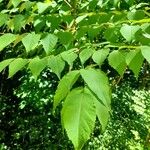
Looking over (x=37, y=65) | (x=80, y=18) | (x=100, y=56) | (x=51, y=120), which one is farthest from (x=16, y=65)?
(x=51, y=120)

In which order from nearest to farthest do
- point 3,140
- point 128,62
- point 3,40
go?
point 128,62 < point 3,40 < point 3,140

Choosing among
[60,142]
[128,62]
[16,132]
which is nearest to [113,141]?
[60,142]

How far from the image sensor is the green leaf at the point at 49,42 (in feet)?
4.36

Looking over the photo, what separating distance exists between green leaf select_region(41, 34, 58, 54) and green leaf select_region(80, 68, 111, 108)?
37cm

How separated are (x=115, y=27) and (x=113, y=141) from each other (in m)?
2.92

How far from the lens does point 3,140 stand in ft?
16.5

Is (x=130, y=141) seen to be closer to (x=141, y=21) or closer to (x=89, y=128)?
(x=141, y=21)

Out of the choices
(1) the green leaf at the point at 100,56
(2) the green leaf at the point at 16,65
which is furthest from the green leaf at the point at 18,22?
(1) the green leaf at the point at 100,56

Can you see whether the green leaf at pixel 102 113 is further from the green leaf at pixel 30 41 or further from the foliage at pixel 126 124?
the foliage at pixel 126 124

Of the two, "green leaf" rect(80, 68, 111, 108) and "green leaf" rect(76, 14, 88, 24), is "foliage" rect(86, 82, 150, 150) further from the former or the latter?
"green leaf" rect(80, 68, 111, 108)

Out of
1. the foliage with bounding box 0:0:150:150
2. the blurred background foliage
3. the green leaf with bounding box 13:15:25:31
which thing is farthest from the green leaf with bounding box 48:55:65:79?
the blurred background foliage

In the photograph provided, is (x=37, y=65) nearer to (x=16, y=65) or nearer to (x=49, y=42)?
(x=16, y=65)

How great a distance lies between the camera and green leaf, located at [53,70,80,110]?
3.19ft

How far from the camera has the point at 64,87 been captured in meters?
0.98
